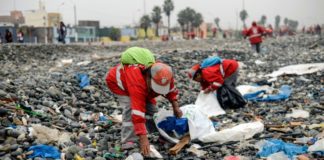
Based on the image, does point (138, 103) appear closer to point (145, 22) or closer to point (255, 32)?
point (255, 32)

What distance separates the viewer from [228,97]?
6.59 m

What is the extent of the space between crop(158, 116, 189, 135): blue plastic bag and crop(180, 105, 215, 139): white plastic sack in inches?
3.0

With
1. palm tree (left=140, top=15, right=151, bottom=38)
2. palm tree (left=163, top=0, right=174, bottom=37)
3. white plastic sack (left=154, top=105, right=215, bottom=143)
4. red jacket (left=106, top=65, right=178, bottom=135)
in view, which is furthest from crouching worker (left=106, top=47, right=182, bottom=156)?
palm tree (left=163, top=0, right=174, bottom=37)

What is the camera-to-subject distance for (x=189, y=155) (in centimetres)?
428

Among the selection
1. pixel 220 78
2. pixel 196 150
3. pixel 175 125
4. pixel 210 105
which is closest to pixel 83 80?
pixel 210 105

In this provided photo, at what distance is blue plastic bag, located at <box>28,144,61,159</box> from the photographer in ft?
13.1

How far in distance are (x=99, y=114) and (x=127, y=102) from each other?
1.66 metres

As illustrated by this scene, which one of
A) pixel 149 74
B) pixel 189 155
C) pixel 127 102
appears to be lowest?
pixel 189 155

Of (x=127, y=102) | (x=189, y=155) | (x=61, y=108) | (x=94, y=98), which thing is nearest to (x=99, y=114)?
(x=61, y=108)

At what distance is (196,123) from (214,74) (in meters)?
1.90

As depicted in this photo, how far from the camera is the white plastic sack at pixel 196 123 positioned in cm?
457

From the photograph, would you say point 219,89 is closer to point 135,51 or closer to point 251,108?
point 251,108

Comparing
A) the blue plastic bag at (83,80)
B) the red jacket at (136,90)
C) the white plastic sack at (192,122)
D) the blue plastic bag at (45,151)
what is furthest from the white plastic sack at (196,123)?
the blue plastic bag at (83,80)

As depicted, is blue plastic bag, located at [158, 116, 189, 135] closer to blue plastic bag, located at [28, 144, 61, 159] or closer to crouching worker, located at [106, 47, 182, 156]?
crouching worker, located at [106, 47, 182, 156]
